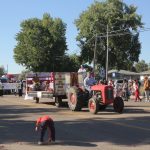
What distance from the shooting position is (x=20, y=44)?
324ft

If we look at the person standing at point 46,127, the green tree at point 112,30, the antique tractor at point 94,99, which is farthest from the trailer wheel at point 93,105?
the green tree at point 112,30

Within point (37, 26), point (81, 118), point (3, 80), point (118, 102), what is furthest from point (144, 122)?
point (37, 26)

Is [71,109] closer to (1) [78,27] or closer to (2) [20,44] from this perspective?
(1) [78,27]

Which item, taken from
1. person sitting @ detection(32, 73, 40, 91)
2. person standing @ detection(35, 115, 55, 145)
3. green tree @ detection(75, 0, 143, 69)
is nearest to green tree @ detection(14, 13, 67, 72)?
green tree @ detection(75, 0, 143, 69)

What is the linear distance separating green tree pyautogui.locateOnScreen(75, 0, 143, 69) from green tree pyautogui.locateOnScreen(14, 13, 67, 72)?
7.13m

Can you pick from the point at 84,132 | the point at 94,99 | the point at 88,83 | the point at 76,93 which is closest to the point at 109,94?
the point at 94,99

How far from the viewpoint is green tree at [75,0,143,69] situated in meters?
84.9

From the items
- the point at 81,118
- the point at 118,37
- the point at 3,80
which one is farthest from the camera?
the point at 118,37

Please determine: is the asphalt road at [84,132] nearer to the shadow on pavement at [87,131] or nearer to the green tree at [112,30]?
the shadow on pavement at [87,131]

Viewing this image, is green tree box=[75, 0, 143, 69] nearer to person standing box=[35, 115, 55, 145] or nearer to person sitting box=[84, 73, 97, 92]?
person sitting box=[84, 73, 97, 92]

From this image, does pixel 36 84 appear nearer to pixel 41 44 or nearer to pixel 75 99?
pixel 75 99

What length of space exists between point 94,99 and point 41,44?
2868 inches

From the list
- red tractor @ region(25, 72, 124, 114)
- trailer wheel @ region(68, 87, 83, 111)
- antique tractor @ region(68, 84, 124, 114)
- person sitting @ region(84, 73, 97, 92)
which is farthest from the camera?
person sitting @ region(84, 73, 97, 92)

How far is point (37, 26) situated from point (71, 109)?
245 feet
